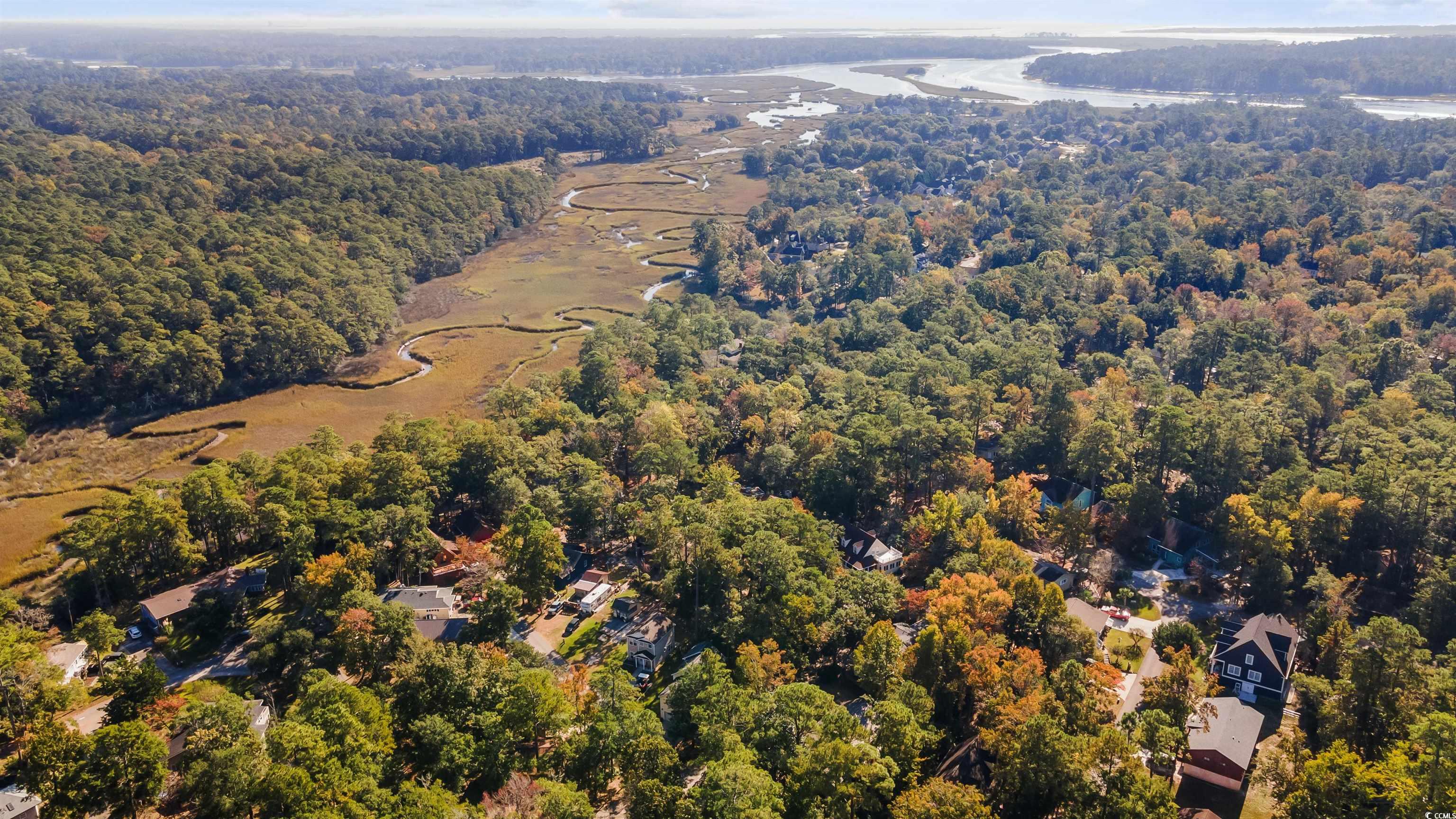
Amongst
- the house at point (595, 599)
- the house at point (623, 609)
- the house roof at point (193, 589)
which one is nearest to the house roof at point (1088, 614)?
the house at point (623, 609)

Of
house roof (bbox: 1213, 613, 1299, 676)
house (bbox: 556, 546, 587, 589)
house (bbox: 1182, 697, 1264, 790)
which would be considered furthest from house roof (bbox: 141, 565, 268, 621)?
house roof (bbox: 1213, 613, 1299, 676)

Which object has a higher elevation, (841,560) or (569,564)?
(841,560)

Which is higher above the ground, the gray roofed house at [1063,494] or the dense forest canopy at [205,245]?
the dense forest canopy at [205,245]

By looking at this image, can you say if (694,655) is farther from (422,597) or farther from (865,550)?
(422,597)

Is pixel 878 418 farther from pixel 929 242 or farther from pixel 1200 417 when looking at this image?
pixel 929 242

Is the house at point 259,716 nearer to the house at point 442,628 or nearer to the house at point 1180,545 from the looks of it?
the house at point 442,628

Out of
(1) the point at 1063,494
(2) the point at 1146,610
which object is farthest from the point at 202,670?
(1) the point at 1063,494

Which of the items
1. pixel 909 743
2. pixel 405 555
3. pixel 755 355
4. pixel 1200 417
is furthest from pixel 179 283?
pixel 1200 417
